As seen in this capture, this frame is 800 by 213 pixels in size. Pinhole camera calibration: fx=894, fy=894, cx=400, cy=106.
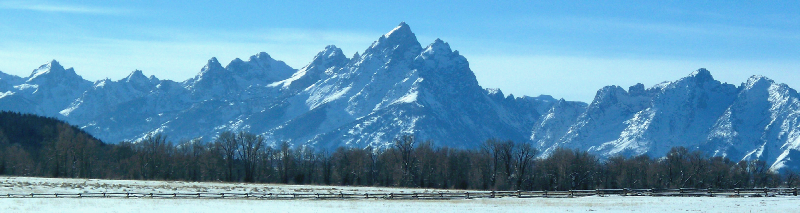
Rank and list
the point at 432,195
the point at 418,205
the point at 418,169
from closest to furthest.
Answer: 1. the point at 418,205
2. the point at 432,195
3. the point at 418,169

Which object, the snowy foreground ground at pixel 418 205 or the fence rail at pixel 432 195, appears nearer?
the snowy foreground ground at pixel 418 205

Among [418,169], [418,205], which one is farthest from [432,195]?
[418,169]

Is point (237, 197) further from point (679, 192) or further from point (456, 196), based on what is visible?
point (679, 192)

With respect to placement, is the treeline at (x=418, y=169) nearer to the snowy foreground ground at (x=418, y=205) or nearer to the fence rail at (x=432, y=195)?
the fence rail at (x=432, y=195)

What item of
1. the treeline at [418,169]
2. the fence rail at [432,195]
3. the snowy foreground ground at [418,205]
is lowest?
the snowy foreground ground at [418,205]

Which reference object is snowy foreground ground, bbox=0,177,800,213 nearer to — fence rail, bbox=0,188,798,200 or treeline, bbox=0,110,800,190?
fence rail, bbox=0,188,798,200

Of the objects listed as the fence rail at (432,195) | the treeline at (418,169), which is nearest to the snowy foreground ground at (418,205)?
the fence rail at (432,195)

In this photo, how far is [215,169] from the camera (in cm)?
17962

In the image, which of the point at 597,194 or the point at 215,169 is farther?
the point at 215,169

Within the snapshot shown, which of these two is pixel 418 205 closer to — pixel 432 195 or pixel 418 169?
pixel 432 195

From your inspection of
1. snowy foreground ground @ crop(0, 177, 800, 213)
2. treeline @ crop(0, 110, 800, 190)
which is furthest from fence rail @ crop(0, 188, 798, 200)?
treeline @ crop(0, 110, 800, 190)

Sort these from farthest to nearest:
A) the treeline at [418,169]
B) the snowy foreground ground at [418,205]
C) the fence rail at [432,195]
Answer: the treeline at [418,169] < the fence rail at [432,195] < the snowy foreground ground at [418,205]

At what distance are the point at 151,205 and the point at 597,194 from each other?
152ft

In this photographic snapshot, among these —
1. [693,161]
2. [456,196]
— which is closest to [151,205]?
[456,196]
